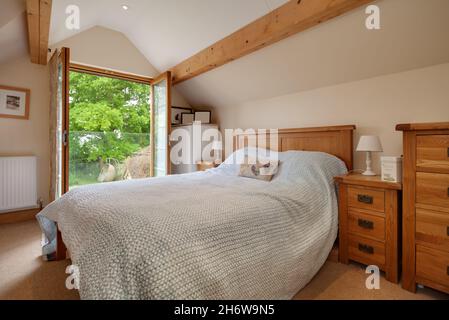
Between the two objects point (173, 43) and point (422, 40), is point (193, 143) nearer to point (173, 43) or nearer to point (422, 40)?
point (173, 43)

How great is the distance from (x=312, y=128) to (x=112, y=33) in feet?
10.7

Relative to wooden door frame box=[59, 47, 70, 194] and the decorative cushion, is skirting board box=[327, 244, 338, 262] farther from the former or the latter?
wooden door frame box=[59, 47, 70, 194]

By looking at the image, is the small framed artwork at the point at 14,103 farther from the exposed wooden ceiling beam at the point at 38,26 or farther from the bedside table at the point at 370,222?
the bedside table at the point at 370,222

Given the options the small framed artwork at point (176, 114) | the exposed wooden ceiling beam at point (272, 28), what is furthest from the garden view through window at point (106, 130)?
the exposed wooden ceiling beam at point (272, 28)

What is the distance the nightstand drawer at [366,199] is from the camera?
1.85 m

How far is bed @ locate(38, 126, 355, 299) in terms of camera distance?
98 centimetres

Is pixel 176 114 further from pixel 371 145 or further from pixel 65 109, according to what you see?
pixel 371 145

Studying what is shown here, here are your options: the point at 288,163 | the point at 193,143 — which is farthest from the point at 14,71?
the point at 288,163

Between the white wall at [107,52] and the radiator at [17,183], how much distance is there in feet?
5.05

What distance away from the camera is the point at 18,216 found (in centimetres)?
317

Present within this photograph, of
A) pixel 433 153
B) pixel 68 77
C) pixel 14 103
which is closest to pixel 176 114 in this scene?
pixel 68 77

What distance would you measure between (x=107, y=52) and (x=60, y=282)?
316cm
